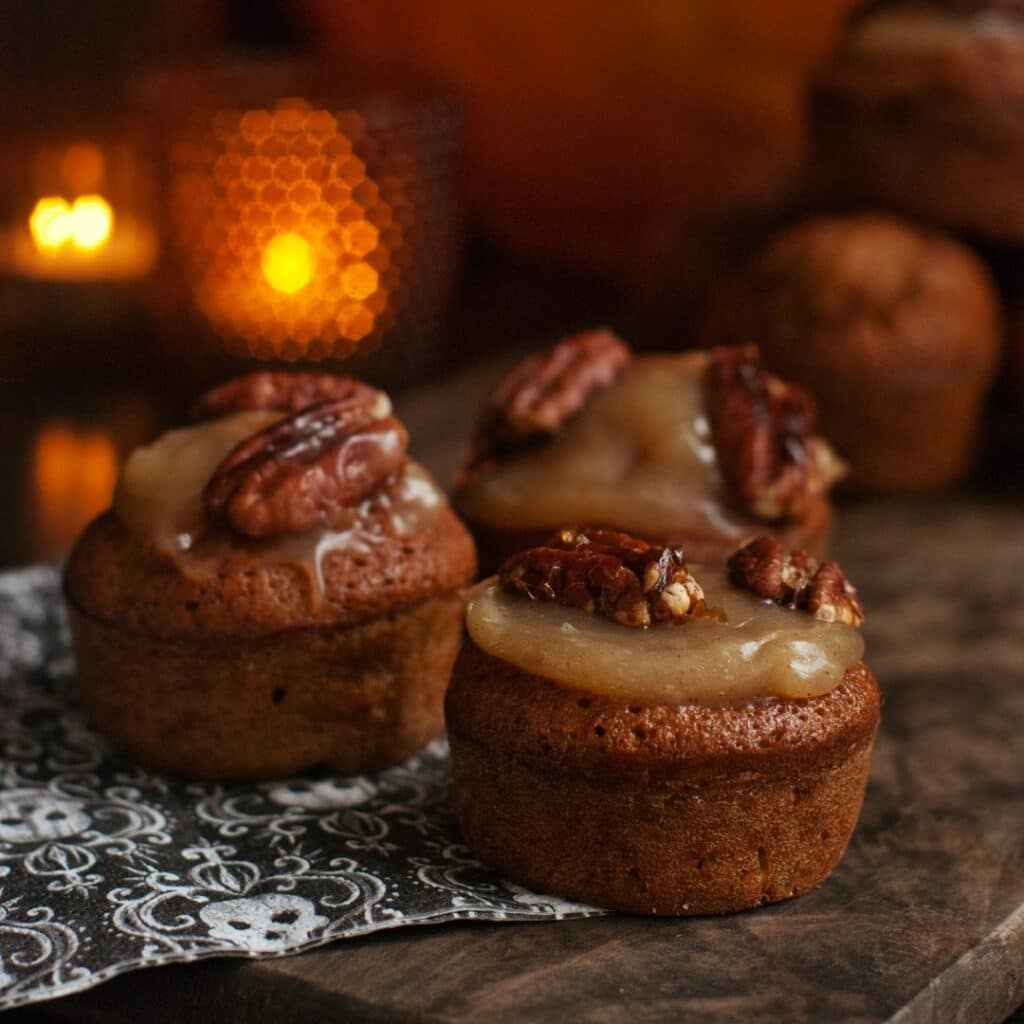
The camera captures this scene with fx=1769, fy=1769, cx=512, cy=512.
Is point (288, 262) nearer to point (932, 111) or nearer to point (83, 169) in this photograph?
point (83, 169)

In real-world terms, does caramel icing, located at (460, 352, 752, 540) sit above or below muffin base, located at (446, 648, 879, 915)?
above

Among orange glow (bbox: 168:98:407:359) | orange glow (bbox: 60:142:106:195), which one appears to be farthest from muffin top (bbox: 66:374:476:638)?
orange glow (bbox: 60:142:106:195)

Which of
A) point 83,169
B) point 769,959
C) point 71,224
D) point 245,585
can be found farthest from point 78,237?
point 769,959

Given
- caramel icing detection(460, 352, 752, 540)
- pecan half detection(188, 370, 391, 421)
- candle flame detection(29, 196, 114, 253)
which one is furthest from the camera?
candle flame detection(29, 196, 114, 253)

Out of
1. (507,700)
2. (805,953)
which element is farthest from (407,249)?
(805,953)

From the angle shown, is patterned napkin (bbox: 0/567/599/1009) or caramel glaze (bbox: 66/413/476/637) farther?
caramel glaze (bbox: 66/413/476/637)

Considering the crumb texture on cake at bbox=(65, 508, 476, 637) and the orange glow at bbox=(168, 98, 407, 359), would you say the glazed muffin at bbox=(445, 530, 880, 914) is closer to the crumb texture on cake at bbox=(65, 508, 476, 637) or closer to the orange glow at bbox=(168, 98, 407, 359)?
the crumb texture on cake at bbox=(65, 508, 476, 637)

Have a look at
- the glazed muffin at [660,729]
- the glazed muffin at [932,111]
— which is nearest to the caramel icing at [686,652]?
the glazed muffin at [660,729]

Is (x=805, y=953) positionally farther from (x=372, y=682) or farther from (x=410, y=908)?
(x=372, y=682)
